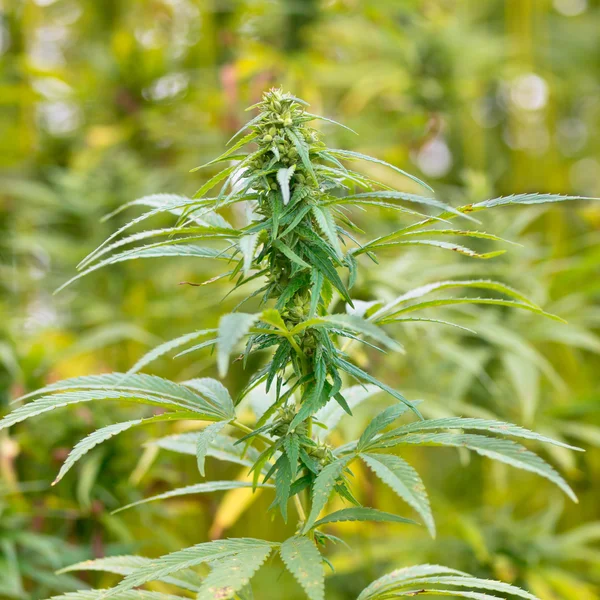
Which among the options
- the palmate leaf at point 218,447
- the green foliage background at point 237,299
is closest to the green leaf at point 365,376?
the palmate leaf at point 218,447

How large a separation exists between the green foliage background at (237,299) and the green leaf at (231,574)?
0.43 metres

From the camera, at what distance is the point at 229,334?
9.8 inches

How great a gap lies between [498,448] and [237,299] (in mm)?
715

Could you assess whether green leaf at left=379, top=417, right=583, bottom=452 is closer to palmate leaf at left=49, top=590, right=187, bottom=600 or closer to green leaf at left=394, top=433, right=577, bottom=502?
green leaf at left=394, top=433, right=577, bottom=502

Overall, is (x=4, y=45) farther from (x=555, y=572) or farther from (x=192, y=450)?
(x=555, y=572)

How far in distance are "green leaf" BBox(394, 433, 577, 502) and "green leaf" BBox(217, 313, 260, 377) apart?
11 centimetres

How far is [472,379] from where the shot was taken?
942mm

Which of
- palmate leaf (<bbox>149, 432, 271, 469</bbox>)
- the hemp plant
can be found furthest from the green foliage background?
the hemp plant

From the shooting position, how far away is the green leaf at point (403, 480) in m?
0.27

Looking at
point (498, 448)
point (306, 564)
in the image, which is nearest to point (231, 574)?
point (306, 564)

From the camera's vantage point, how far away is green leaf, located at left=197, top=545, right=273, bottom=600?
0.28m

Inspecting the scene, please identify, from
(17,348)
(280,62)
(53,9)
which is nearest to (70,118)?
(53,9)

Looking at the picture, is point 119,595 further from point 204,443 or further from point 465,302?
point 465,302

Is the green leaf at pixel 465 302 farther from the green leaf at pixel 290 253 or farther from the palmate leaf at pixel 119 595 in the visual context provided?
the palmate leaf at pixel 119 595
